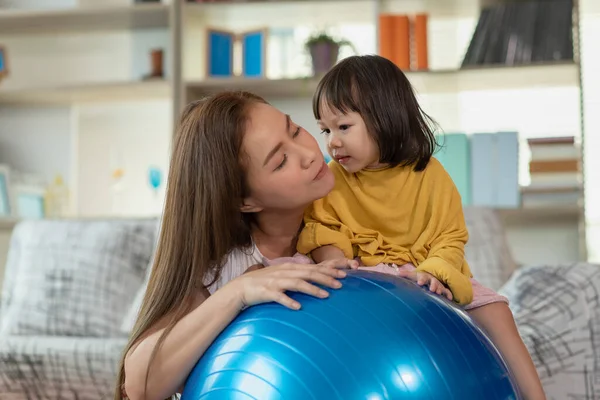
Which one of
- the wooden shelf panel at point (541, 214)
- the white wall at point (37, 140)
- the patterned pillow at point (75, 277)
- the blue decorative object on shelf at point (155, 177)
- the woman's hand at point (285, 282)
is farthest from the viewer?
the white wall at point (37, 140)

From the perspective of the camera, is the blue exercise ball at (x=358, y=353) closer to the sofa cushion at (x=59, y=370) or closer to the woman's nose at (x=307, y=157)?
the woman's nose at (x=307, y=157)

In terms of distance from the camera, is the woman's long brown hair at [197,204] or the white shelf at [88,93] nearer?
the woman's long brown hair at [197,204]

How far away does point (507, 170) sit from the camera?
151 inches

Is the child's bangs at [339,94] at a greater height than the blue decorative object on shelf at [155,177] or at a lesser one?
greater

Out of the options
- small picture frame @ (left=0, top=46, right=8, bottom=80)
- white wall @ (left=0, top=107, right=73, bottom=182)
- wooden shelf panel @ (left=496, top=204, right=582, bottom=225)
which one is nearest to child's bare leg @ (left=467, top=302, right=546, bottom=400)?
wooden shelf panel @ (left=496, top=204, right=582, bottom=225)

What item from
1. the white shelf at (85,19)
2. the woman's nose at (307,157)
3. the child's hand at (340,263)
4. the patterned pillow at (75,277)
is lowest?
the patterned pillow at (75,277)

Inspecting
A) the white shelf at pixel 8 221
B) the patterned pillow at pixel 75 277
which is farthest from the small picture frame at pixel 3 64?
the patterned pillow at pixel 75 277

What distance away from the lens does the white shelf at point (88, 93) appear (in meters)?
4.17

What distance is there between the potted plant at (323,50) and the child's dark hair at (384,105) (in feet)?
7.48

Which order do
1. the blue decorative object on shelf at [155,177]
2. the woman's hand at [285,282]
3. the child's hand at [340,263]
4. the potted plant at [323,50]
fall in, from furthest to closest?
the blue decorative object on shelf at [155,177]
the potted plant at [323,50]
the child's hand at [340,263]
the woman's hand at [285,282]

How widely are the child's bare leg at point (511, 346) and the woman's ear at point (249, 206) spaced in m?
0.45

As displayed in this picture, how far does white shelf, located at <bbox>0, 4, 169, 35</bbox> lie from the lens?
13.6 feet

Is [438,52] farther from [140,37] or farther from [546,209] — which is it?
[140,37]

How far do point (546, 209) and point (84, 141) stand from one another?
2366 mm
